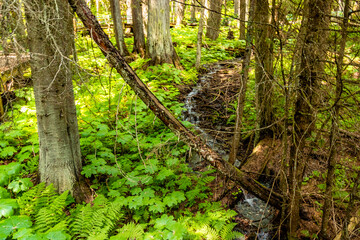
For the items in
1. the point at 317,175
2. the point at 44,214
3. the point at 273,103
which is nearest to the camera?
the point at 44,214

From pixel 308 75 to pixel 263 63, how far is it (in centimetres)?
171

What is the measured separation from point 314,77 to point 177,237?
226 centimetres

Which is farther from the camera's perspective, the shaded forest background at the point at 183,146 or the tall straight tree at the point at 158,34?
the tall straight tree at the point at 158,34

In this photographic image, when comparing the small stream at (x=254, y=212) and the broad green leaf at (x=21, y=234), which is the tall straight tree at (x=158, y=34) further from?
the broad green leaf at (x=21, y=234)

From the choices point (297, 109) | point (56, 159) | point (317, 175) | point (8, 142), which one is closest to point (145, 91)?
point (56, 159)

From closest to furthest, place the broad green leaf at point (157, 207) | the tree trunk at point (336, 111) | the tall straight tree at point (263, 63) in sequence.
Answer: the tree trunk at point (336, 111)
the broad green leaf at point (157, 207)
the tall straight tree at point (263, 63)

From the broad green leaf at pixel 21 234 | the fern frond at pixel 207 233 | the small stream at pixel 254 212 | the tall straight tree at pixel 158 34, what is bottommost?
the small stream at pixel 254 212

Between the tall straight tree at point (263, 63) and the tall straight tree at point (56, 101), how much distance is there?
2732mm

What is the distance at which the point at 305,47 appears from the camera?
2.32 meters

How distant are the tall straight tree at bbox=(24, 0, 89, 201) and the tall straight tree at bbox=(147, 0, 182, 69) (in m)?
5.04

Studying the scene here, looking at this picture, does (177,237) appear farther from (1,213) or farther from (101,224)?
(1,213)

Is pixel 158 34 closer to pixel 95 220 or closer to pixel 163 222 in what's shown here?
pixel 95 220

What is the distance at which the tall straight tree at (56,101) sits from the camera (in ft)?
10.00

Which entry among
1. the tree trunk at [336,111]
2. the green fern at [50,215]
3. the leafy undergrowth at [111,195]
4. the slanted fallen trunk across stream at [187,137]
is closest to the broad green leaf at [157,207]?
the leafy undergrowth at [111,195]
